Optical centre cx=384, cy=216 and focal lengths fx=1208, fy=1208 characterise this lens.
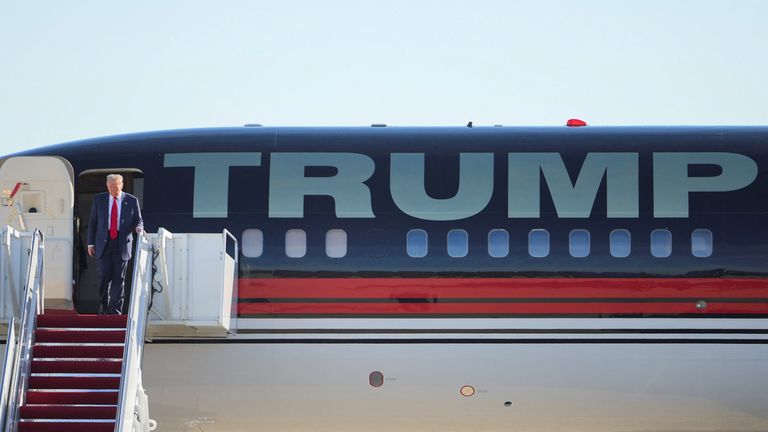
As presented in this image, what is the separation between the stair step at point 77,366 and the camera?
13.5 meters

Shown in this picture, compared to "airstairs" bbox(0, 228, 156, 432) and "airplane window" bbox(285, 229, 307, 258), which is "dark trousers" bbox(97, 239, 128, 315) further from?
"airplane window" bbox(285, 229, 307, 258)

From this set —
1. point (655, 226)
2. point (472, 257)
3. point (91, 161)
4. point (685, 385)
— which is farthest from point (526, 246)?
point (91, 161)

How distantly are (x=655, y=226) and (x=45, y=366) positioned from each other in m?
7.84

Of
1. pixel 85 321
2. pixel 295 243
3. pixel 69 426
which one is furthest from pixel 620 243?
pixel 69 426

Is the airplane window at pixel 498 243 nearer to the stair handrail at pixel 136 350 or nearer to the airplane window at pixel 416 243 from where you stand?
the airplane window at pixel 416 243

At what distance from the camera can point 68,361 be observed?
13.5 metres

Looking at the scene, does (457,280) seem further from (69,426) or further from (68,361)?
(69,426)

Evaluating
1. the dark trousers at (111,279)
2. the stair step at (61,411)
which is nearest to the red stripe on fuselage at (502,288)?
the dark trousers at (111,279)

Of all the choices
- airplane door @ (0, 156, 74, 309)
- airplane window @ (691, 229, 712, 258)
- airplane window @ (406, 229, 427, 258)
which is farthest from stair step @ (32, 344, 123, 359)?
airplane window @ (691, 229, 712, 258)

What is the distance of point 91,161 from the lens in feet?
53.8

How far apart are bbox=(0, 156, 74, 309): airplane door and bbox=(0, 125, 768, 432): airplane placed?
27 millimetres

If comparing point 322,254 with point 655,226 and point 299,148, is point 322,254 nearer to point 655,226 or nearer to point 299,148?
point 299,148

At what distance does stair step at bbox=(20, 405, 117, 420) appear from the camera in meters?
13.2

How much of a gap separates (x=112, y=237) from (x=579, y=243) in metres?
5.94
